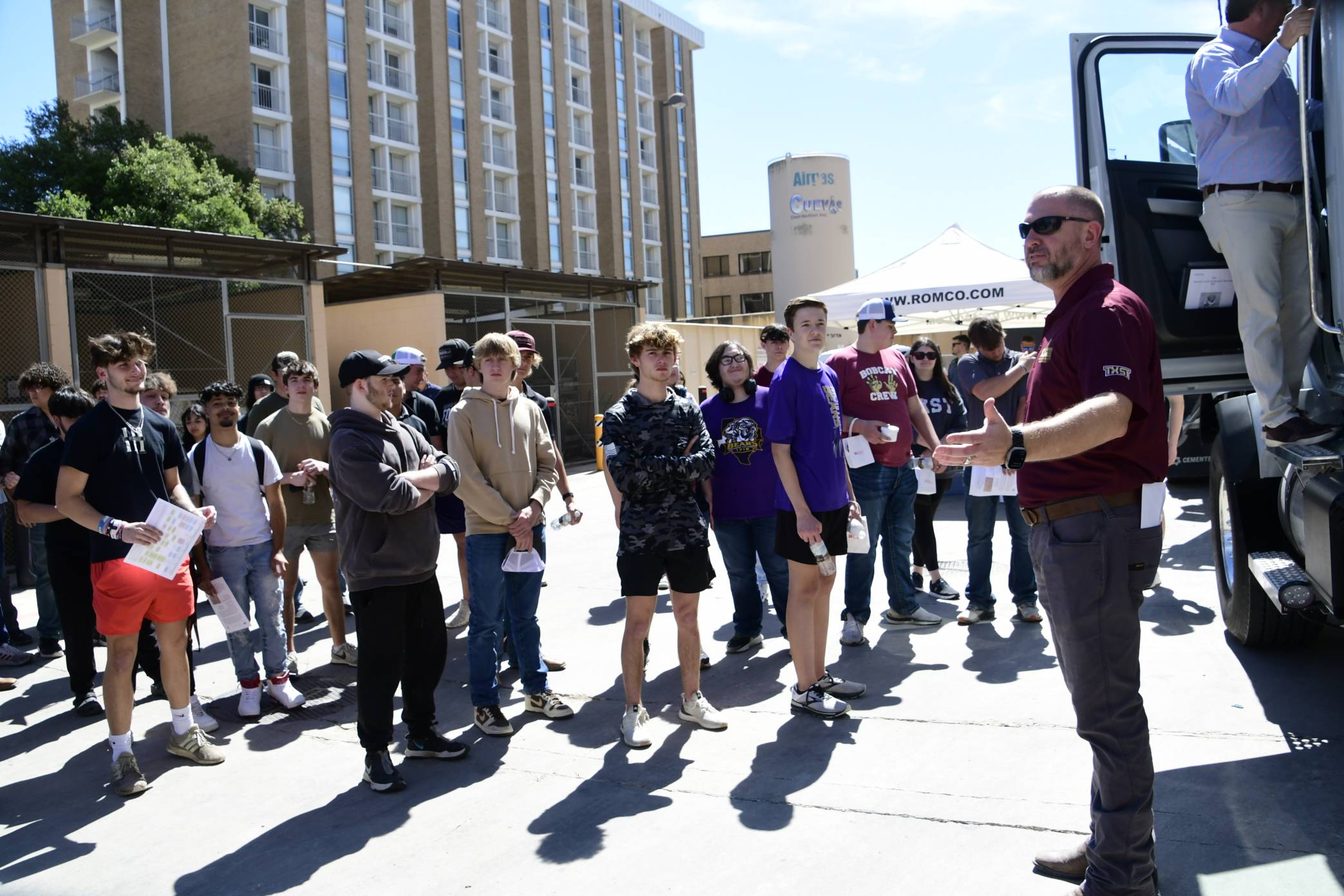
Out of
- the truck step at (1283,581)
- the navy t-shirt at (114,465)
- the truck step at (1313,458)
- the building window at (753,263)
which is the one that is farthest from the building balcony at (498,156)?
the truck step at (1313,458)

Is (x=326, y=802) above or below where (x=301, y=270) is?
below

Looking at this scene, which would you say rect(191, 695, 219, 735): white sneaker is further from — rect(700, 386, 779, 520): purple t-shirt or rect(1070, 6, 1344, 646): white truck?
rect(1070, 6, 1344, 646): white truck

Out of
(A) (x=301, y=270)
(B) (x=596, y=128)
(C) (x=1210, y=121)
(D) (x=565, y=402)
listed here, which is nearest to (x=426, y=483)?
(C) (x=1210, y=121)

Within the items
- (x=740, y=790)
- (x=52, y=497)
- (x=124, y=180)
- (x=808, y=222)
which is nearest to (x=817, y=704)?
(x=740, y=790)

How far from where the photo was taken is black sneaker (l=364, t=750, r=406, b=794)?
400cm

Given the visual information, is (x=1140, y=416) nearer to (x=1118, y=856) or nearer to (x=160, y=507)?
(x=1118, y=856)

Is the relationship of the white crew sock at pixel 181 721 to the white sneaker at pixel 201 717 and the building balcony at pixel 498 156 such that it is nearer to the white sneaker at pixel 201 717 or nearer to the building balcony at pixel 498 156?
the white sneaker at pixel 201 717

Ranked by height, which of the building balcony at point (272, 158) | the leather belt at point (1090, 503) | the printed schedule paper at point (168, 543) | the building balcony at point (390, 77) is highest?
the building balcony at point (390, 77)

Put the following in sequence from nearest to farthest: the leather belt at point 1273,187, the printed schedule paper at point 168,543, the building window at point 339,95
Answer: the leather belt at point 1273,187, the printed schedule paper at point 168,543, the building window at point 339,95

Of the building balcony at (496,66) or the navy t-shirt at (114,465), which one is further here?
the building balcony at (496,66)

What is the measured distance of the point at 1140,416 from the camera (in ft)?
8.72

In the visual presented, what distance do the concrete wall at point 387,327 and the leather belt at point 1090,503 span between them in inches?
679

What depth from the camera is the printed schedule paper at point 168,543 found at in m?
4.12

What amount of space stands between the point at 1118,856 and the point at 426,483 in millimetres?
2926
